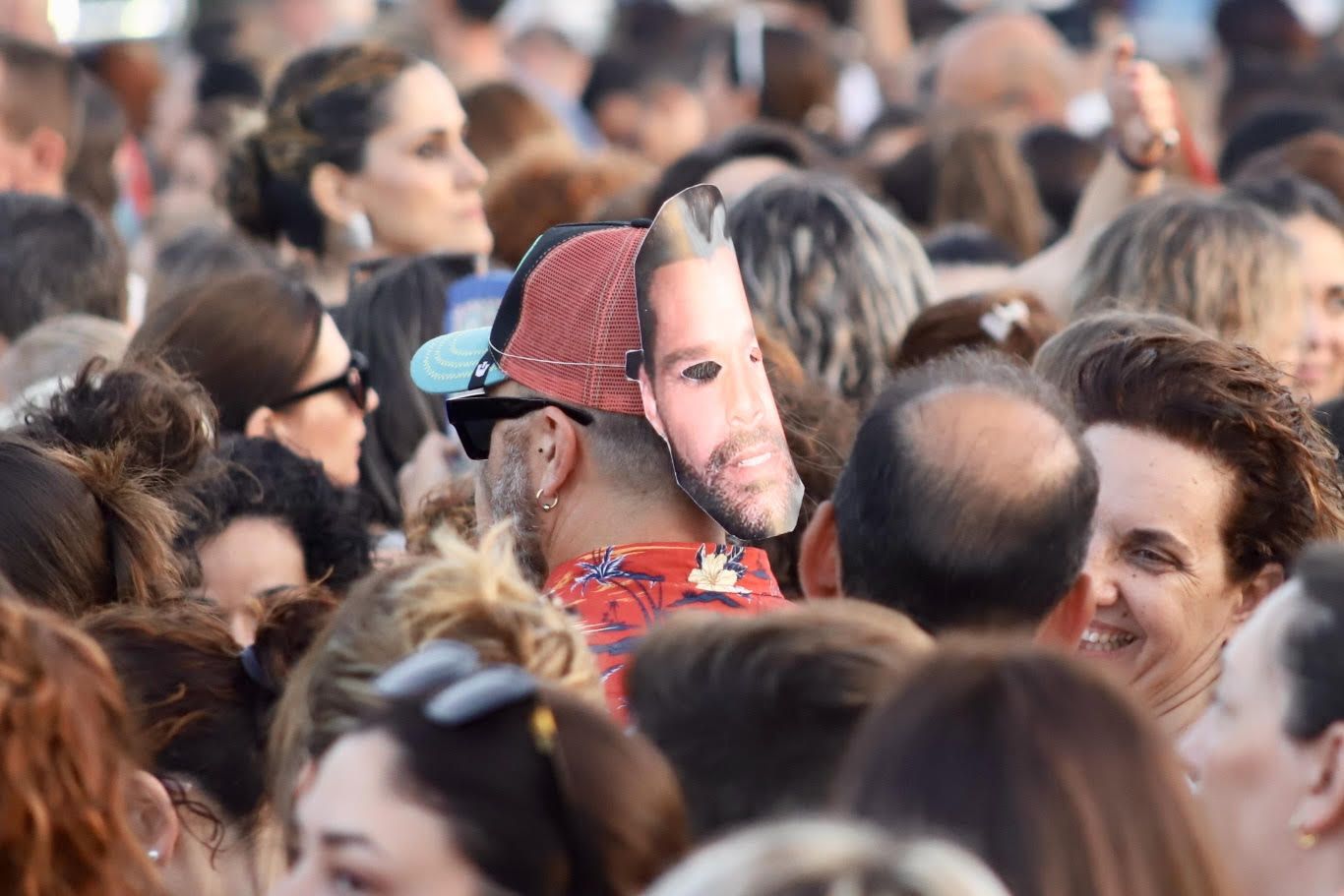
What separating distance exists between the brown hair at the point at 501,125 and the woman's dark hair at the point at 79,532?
13.5 ft

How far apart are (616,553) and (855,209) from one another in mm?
1913

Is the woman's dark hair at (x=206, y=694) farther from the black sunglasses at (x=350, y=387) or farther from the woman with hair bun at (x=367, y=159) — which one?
the woman with hair bun at (x=367, y=159)

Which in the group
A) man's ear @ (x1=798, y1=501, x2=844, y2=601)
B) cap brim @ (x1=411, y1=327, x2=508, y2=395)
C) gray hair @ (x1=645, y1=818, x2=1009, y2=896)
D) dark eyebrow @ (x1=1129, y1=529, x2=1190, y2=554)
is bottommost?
dark eyebrow @ (x1=1129, y1=529, x2=1190, y2=554)

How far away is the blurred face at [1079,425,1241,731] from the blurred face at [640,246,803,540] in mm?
593

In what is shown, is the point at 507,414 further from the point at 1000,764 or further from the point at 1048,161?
the point at 1048,161

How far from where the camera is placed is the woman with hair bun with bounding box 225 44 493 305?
230 inches

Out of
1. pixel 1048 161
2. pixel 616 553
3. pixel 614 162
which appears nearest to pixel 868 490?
pixel 616 553

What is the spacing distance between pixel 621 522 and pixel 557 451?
151mm

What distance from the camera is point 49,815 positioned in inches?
84.6

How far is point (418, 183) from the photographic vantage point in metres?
5.84

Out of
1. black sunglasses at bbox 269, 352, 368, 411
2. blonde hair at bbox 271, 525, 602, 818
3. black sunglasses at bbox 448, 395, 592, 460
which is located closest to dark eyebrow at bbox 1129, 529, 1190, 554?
black sunglasses at bbox 448, 395, 592, 460

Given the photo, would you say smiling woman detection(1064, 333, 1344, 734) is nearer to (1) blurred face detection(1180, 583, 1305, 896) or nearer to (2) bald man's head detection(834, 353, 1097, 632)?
(2) bald man's head detection(834, 353, 1097, 632)

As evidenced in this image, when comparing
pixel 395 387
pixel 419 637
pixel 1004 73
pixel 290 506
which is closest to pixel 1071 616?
pixel 419 637

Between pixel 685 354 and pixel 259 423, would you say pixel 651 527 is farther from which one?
pixel 259 423
